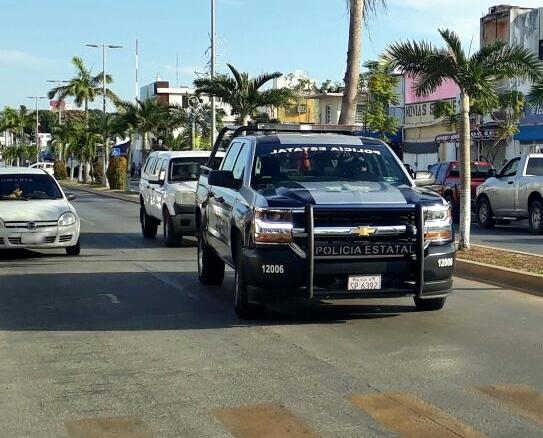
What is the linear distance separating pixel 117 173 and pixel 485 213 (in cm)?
3357

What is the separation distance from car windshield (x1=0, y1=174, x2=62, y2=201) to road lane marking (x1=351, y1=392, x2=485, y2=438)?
423 inches

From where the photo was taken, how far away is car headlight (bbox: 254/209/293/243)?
27.4 ft

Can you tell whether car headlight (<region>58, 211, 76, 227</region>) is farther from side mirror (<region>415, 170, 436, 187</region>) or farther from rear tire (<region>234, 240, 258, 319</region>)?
side mirror (<region>415, 170, 436, 187</region>)

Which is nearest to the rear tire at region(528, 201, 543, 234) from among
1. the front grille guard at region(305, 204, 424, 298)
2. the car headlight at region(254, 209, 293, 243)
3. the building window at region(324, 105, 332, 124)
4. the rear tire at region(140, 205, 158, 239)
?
the rear tire at region(140, 205, 158, 239)

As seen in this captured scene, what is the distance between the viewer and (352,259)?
833 cm

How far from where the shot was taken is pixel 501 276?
12.1 metres

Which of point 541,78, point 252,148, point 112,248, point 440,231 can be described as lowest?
point 112,248

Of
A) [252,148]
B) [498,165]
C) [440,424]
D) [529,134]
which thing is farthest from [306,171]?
[498,165]

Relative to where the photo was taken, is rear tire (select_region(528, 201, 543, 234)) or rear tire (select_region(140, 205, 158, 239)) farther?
rear tire (select_region(528, 201, 543, 234))

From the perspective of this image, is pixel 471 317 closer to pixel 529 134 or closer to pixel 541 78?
pixel 541 78

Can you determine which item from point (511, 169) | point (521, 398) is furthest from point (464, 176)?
point (521, 398)

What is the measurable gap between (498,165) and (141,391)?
3699 cm

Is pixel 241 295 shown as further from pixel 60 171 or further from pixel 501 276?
pixel 60 171

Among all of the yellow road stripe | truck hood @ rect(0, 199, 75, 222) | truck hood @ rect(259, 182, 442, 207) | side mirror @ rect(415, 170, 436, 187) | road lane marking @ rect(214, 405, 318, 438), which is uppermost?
side mirror @ rect(415, 170, 436, 187)
